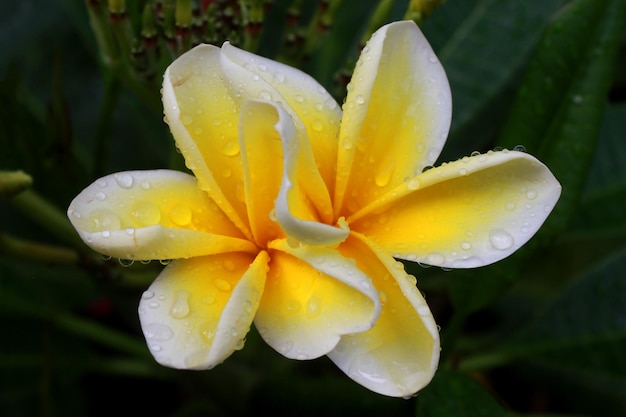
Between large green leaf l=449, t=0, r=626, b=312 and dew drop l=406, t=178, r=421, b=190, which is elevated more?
dew drop l=406, t=178, r=421, b=190

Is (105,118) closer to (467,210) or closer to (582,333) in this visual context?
(467,210)

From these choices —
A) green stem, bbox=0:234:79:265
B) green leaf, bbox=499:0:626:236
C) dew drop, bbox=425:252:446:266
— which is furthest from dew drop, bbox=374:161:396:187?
green stem, bbox=0:234:79:265

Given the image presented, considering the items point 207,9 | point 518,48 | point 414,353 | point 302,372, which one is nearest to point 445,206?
point 414,353

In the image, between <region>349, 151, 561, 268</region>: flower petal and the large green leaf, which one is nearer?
<region>349, 151, 561, 268</region>: flower petal

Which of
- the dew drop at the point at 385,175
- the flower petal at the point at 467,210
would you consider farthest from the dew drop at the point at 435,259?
the dew drop at the point at 385,175

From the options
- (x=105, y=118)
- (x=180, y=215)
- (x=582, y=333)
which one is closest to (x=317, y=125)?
(x=180, y=215)

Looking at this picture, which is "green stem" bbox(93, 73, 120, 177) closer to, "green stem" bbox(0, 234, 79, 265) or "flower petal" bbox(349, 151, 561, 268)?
"green stem" bbox(0, 234, 79, 265)

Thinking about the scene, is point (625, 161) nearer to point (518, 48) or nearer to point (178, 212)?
point (518, 48)
